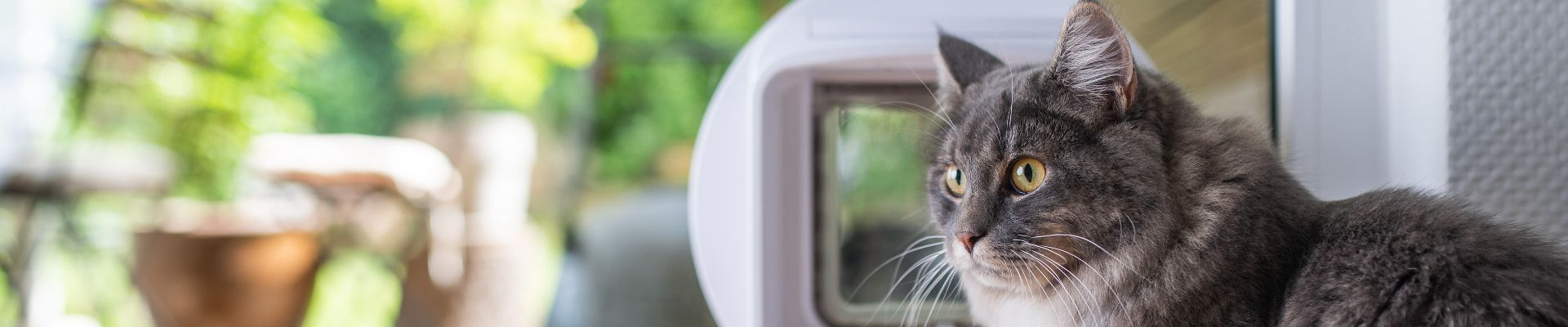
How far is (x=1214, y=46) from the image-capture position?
1.03 m

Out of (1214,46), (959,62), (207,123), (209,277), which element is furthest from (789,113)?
(207,123)

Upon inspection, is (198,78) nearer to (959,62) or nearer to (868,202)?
(868,202)

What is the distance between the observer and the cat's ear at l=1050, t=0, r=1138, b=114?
1.89 feet

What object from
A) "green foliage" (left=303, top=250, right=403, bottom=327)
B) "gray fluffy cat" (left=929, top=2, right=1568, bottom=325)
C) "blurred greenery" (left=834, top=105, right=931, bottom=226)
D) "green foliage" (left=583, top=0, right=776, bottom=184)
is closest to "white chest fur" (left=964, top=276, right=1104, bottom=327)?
"gray fluffy cat" (left=929, top=2, right=1568, bottom=325)

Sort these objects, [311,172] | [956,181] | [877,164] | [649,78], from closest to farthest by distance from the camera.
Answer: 1. [956,181]
2. [877,164]
3. [311,172]
4. [649,78]

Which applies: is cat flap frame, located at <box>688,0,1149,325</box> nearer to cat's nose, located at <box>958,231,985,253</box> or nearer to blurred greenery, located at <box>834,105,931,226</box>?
blurred greenery, located at <box>834,105,931,226</box>

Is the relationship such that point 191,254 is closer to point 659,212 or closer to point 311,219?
point 311,219

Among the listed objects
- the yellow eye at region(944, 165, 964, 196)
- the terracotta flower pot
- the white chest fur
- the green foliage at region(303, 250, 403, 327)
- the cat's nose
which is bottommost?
→ the green foliage at region(303, 250, 403, 327)

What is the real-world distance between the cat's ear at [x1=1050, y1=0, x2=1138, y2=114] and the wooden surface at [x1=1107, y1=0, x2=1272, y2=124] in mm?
241

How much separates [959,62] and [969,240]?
0.19m

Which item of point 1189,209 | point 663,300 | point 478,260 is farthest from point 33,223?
point 1189,209

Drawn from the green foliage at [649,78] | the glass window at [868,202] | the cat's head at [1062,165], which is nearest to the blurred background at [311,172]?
the green foliage at [649,78]

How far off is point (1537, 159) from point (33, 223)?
2.94 meters

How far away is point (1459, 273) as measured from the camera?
512 millimetres
